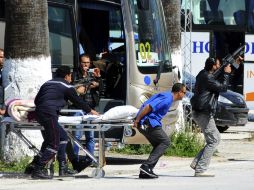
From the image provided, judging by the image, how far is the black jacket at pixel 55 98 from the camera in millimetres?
12453

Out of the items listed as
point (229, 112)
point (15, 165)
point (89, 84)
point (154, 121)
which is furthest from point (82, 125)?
point (229, 112)

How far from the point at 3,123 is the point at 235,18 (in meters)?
16.4

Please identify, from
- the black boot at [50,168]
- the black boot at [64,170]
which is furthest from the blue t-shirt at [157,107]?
the black boot at [50,168]

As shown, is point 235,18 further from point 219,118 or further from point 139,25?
point 139,25

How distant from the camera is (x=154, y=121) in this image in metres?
13.0

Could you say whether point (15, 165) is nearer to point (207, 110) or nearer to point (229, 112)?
point (207, 110)

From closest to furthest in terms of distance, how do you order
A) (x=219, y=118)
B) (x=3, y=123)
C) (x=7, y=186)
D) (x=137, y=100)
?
(x=7, y=186), (x=3, y=123), (x=137, y=100), (x=219, y=118)

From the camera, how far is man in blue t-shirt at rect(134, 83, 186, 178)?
510 inches

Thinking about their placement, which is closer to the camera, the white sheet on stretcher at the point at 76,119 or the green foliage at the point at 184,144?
the white sheet on stretcher at the point at 76,119

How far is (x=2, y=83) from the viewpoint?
14.3 metres

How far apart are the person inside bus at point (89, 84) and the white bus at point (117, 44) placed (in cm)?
44

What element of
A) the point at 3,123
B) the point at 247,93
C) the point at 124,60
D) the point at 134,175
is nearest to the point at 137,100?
the point at 124,60

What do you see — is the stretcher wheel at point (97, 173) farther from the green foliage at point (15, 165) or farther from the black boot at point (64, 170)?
the green foliage at point (15, 165)

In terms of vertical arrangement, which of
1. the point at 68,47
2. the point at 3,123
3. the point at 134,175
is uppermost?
the point at 68,47
